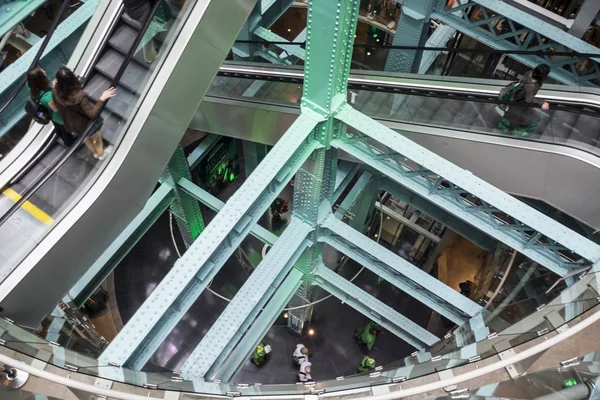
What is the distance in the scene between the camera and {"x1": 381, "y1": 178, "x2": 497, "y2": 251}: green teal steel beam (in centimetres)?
1062

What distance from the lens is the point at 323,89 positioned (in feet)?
21.6

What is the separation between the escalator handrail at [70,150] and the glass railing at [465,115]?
7.78 ft

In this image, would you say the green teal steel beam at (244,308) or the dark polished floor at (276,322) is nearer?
the green teal steel beam at (244,308)

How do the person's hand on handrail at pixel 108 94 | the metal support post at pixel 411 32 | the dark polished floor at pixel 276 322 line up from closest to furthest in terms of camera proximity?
the person's hand on handrail at pixel 108 94 < the metal support post at pixel 411 32 < the dark polished floor at pixel 276 322

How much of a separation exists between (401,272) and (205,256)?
4.13 metres

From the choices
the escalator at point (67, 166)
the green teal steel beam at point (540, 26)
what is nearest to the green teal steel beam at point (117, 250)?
the escalator at point (67, 166)

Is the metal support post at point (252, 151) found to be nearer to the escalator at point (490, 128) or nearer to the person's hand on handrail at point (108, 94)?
the escalator at point (490, 128)

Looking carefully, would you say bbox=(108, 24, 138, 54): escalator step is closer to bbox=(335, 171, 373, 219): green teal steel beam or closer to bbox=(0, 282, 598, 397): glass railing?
bbox=(0, 282, 598, 397): glass railing

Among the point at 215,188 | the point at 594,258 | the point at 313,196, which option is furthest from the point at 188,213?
the point at 594,258

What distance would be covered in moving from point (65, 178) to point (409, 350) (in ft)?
32.7

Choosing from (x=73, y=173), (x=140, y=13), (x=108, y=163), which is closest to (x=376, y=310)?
(x=108, y=163)

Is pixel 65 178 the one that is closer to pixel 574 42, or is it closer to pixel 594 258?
pixel 594 258

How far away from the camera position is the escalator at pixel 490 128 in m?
6.91

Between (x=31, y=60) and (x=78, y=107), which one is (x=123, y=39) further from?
(x=31, y=60)
